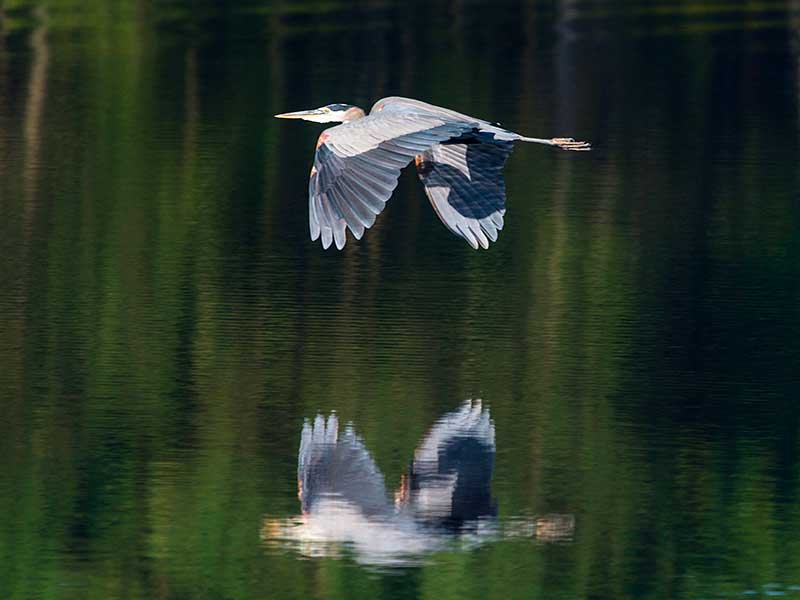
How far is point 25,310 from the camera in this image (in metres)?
10.0

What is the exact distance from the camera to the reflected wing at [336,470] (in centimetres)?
715

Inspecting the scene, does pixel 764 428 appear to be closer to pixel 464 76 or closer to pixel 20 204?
pixel 20 204

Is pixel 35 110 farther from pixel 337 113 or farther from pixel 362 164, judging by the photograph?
pixel 362 164

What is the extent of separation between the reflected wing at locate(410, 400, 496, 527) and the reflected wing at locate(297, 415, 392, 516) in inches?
6.0

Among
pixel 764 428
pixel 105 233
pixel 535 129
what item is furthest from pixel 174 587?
pixel 535 129

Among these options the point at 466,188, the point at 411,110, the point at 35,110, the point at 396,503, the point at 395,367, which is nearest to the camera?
the point at 396,503

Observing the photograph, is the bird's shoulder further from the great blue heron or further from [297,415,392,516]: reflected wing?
[297,415,392,516]: reflected wing

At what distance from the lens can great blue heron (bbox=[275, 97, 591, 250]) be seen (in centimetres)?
791

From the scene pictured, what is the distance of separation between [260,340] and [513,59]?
13.9 metres

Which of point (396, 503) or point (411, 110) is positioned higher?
point (411, 110)

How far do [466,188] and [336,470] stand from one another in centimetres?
236

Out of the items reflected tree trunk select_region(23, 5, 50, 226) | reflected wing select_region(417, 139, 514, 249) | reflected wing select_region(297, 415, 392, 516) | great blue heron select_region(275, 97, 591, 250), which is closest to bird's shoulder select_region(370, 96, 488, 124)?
great blue heron select_region(275, 97, 591, 250)

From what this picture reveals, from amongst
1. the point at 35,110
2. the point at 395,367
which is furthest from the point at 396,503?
the point at 35,110

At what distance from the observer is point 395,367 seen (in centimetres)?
893
